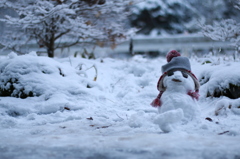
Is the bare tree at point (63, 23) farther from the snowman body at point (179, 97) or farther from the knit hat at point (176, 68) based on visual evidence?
the snowman body at point (179, 97)

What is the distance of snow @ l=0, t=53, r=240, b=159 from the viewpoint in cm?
182

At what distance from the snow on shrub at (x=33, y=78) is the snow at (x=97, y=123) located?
0.6 inches

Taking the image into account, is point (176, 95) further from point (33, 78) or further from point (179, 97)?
point (33, 78)

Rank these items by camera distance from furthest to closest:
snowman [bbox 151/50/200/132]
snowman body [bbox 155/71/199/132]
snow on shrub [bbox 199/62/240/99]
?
snow on shrub [bbox 199/62/240/99] < snowman body [bbox 155/71/199/132] < snowman [bbox 151/50/200/132]

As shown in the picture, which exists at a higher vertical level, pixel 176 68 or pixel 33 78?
pixel 176 68

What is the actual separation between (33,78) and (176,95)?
91.3 inches

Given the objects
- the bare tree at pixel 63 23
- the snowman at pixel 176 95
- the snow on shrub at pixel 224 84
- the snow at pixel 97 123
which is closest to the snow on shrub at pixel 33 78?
the snow at pixel 97 123

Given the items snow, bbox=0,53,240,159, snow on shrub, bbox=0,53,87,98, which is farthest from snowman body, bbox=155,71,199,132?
snow on shrub, bbox=0,53,87,98

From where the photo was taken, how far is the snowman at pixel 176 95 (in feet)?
7.68

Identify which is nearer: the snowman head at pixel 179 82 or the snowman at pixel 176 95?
the snowman at pixel 176 95

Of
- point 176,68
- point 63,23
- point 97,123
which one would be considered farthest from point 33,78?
point 63,23

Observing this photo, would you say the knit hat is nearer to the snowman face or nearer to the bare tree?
the snowman face

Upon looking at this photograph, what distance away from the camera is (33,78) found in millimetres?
3879

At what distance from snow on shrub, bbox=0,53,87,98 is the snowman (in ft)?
5.48
